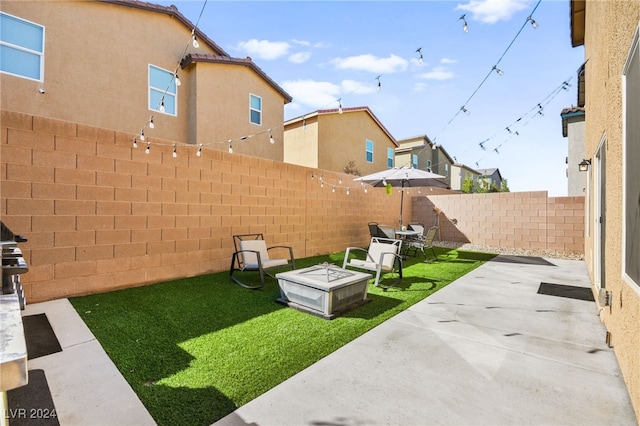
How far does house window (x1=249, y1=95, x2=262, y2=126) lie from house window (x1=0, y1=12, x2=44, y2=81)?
5.36 m

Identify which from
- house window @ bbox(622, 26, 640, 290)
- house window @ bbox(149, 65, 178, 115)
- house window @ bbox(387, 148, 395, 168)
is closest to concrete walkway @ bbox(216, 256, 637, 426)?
house window @ bbox(622, 26, 640, 290)

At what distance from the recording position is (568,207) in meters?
8.70

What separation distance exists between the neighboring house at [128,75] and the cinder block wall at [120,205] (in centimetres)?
71

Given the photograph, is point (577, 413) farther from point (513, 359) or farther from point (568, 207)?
point (568, 207)

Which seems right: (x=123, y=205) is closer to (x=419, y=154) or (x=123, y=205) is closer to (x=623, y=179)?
(x=623, y=179)

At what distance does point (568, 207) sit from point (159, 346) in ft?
34.4

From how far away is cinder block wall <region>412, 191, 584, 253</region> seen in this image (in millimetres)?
8672

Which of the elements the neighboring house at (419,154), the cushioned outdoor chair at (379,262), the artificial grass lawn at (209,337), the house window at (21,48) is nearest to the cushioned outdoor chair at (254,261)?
the artificial grass lawn at (209,337)

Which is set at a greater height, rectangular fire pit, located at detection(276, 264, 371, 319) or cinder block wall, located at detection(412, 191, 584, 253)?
cinder block wall, located at detection(412, 191, 584, 253)

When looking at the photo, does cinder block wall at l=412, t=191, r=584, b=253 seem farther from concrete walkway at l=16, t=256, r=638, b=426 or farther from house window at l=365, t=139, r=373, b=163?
concrete walkway at l=16, t=256, r=638, b=426

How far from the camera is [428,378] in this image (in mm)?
2412

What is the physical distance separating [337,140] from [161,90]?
733 cm

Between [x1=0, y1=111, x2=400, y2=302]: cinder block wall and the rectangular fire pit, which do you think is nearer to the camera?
the rectangular fire pit

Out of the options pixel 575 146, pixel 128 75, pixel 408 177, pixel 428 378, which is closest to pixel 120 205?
pixel 428 378
